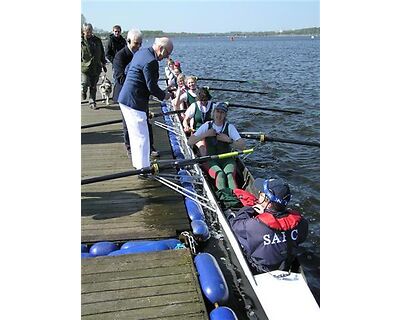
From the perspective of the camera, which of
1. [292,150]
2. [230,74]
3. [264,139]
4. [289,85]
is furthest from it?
[230,74]

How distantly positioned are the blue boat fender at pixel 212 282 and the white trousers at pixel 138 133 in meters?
2.17

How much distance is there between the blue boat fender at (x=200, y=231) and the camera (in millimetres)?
5043

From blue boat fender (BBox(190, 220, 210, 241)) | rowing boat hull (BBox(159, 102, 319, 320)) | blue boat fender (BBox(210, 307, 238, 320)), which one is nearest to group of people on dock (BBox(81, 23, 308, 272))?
rowing boat hull (BBox(159, 102, 319, 320))

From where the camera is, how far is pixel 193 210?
5695 millimetres

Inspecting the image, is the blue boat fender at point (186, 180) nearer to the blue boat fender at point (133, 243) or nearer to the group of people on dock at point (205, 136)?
the group of people on dock at point (205, 136)

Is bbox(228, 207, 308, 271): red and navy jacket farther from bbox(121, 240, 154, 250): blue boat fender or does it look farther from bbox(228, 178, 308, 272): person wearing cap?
bbox(121, 240, 154, 250): blue boat fender

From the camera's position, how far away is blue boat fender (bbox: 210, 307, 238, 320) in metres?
3.61

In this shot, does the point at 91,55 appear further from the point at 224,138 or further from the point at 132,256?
the point at 132,256

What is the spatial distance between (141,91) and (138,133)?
0.57 m

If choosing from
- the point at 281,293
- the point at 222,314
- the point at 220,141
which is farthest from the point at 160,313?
the point at 220,141
